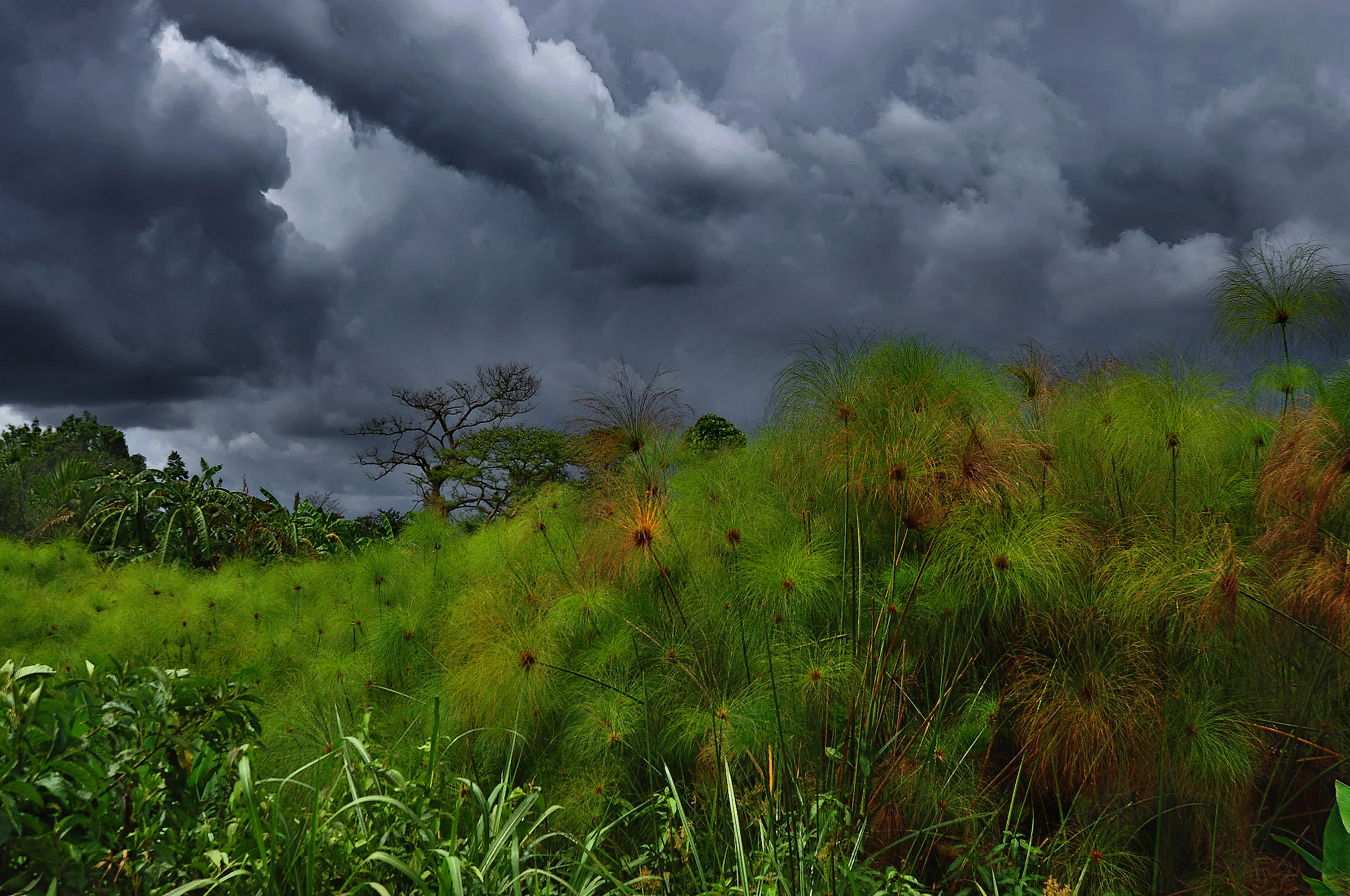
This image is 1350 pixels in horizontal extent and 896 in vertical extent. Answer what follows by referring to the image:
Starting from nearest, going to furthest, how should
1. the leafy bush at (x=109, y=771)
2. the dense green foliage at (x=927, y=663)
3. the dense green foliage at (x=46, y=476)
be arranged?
the leafy bush at (x=109, y=771) < the dense green foliage at (x=927, y=663) < the dense green foliage at (x=46, y=476)

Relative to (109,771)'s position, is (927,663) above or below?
below

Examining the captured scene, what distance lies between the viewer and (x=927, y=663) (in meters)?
3.55

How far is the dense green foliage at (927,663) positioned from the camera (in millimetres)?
2807

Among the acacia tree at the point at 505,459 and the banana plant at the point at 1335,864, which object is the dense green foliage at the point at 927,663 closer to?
the banana plant at the point at 1335,864

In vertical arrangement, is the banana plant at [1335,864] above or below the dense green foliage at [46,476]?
below

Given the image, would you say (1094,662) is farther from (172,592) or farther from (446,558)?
(172,592)

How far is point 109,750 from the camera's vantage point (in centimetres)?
177

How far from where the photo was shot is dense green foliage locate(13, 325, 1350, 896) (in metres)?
2.81

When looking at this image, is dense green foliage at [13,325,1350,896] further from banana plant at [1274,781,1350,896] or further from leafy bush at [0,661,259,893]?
banana plant at [1274,781,1350,896]

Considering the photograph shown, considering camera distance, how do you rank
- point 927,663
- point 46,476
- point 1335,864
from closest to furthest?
point 1335,864
point 927,663
point 46,476

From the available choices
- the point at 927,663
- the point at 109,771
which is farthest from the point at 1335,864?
the point at 109,771

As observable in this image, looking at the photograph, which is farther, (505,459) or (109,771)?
(505,459)

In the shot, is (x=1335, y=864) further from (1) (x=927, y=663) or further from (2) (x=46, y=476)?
(2) (x=46, y=476)

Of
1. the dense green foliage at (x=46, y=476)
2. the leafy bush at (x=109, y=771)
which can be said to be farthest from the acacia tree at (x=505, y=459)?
the leafy bush at (x=109, y=771)
